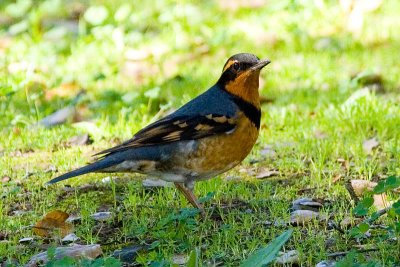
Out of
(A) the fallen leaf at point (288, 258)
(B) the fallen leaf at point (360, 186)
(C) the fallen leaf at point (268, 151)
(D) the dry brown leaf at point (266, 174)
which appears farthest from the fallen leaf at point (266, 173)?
(A) the fallen leaf at point (288, 258)

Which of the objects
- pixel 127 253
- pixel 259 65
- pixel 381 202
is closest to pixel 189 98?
pixel 259 65

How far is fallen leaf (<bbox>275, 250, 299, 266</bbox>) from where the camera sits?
4.79 metres

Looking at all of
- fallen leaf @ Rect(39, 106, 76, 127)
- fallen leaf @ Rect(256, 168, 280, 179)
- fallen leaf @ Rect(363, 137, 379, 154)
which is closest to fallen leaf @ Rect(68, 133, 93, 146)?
fallen leaf @ Rect(39, 106, 76, 127)

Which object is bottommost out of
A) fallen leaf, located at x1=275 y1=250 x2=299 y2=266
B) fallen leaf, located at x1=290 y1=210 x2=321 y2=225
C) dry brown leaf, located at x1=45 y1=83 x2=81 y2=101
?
fallen leaf, located at x1=290 y1=210 x2=321 y2=225

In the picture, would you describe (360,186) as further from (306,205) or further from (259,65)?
(259,65)

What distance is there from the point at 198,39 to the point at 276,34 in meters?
0.95

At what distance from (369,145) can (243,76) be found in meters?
1.62

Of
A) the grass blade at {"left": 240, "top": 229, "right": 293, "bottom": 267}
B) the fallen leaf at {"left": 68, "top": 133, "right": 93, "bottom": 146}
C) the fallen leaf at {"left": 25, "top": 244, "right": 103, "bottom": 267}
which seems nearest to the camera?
the grass blade at {"left": 240, "top": 229, "right": 293, "bottom": 267}

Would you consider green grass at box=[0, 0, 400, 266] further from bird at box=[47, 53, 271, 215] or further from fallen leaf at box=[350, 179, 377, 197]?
bird at box=[47, 53, 271, 215]

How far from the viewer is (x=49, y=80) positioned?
9.84 metres

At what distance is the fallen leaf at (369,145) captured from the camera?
23.4 ft

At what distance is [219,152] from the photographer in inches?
232

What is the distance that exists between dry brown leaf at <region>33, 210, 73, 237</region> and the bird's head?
1.41 m

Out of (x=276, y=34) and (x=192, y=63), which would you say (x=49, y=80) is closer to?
(x=192, y=63)
